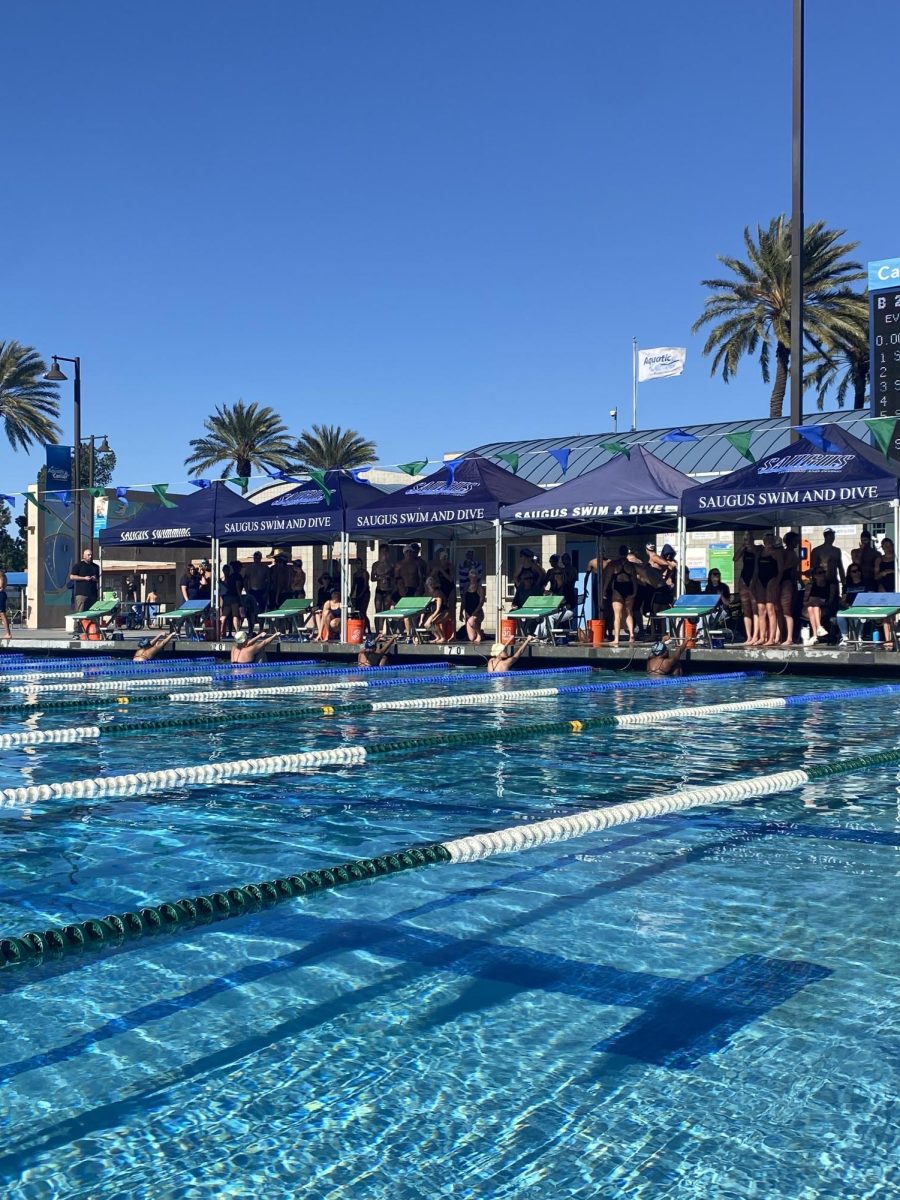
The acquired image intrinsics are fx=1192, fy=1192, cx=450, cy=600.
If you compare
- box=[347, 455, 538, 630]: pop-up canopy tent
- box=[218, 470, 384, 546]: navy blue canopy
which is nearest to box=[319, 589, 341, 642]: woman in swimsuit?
box=[218, 470, 384, 546]: navy blue canopy

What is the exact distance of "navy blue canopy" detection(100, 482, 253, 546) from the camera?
2002 cm

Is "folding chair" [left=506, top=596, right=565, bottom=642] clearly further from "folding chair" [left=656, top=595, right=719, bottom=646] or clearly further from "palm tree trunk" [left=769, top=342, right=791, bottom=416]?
"palm tree trunk" [left=769, top=342, right=791, bottom=416]

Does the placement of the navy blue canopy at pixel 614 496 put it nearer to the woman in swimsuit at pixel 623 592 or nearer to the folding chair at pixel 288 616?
the woman in swimsuit at pixel 623 592

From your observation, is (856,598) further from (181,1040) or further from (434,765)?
(181,1040)

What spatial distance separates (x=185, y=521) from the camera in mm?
20312

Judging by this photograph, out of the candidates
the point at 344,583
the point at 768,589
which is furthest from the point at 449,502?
the point at 768,589

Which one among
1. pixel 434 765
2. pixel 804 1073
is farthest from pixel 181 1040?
pixel 434 765

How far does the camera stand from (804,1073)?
304 cm

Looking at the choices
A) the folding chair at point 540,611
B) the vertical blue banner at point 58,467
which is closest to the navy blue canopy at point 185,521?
the folding chair at point 540,611


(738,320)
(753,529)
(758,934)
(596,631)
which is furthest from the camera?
(738,320)

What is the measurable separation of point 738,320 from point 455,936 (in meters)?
32.1

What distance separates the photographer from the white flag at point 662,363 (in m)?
32.6

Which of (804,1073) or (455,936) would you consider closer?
(804,1073)

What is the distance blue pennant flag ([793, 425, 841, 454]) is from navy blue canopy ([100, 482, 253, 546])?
9.29m
